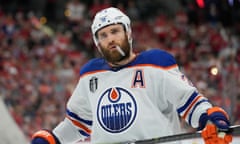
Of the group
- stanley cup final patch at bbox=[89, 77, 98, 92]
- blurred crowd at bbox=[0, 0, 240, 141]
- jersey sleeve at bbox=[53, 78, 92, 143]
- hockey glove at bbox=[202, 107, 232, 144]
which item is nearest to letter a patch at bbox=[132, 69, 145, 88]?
stanley cup final patch at bbox=[89, 77, 98, 92]

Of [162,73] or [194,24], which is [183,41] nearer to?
[194,24]

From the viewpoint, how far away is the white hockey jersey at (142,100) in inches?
181

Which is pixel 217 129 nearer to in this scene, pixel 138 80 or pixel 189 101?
pixel 189 101

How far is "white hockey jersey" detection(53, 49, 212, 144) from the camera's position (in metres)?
4.59

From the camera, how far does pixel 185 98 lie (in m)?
4.54

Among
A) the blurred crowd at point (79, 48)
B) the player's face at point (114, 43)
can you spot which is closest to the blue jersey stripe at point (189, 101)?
the player's face at point (114, 43)

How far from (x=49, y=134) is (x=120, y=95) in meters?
0.57

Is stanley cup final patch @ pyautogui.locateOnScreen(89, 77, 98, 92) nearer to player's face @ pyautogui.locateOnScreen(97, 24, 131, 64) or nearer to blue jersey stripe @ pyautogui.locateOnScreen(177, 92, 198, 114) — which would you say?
player's face @ pyautogui.locateOnScreen(97, 24, 131, 64)

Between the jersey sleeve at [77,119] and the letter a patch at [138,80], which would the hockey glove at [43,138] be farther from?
the letter a patch at [138,80]

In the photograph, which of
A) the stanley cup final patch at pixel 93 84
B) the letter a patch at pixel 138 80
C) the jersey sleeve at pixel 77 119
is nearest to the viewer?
the letter a patch at pixel 138 80

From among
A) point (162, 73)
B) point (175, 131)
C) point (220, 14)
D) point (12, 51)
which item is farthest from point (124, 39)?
point (220, 14)

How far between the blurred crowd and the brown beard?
4590mm

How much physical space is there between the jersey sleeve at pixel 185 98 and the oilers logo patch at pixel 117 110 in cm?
22

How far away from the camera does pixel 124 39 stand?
479cm
